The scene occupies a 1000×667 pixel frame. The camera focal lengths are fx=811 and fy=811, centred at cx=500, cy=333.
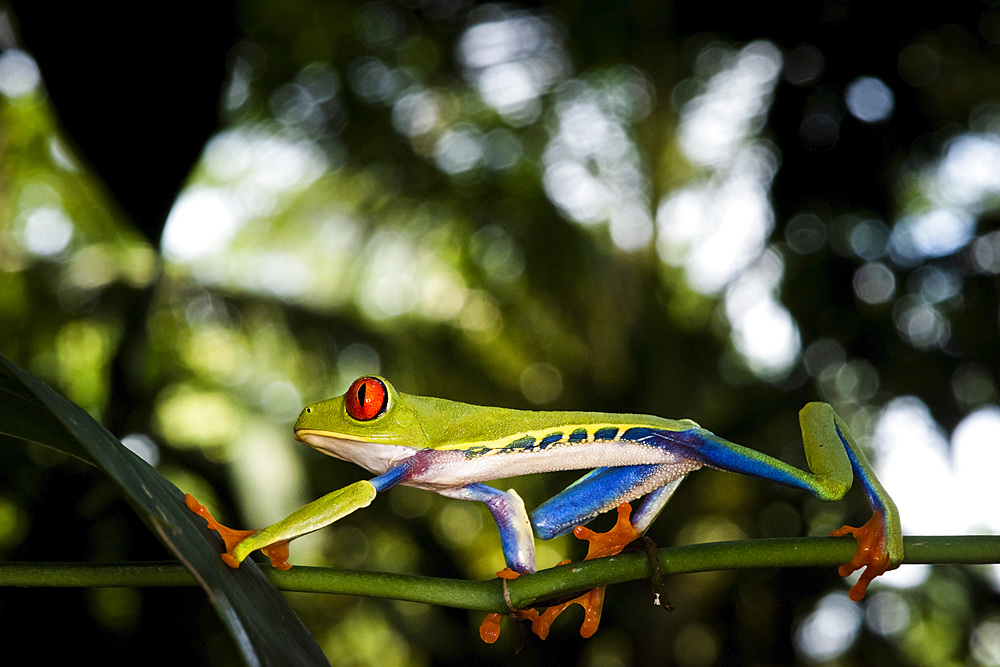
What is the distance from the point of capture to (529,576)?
75 cm

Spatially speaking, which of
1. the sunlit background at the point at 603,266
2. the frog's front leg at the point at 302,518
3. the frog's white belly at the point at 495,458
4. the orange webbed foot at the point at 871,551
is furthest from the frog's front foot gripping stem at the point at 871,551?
the sunlit background at the point at 603,266

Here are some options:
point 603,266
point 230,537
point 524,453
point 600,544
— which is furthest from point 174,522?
point 603,266

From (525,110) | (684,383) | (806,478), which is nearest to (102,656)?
(806,478)

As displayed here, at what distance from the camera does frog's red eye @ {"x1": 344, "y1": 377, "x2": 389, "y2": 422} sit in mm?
924

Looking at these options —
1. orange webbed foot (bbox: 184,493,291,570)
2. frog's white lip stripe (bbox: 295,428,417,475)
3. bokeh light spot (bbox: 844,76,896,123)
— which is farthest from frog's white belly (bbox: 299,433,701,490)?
bokeh light spot (bbox: 844,76,896,123)

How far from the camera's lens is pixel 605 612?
404 centimetres

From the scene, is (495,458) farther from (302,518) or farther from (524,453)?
(302,518)

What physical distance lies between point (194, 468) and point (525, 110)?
2.76 metres

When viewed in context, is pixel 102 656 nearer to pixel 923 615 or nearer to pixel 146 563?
pixel 146 563

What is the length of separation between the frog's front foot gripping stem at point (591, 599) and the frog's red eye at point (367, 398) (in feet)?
0.88

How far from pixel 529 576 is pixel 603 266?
3684 millimetres

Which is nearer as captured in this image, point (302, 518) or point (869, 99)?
point (302, 518)

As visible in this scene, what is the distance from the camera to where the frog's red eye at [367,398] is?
3.03ft

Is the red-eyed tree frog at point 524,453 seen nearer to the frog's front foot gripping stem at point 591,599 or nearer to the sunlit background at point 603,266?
the frog's front foot gripping stem at point 591,599
